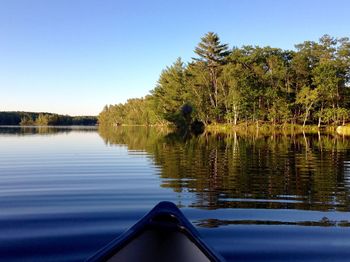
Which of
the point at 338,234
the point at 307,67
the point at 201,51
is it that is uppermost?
the point at 201,51

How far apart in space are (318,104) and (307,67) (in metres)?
7.19

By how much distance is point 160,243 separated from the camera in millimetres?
3523

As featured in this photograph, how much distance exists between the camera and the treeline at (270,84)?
196 feet

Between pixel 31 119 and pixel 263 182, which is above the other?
pixel 31 119

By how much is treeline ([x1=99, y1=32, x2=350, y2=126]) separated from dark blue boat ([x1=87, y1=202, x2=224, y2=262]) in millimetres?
58495

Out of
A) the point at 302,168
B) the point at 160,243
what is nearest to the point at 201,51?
the point at 302,168

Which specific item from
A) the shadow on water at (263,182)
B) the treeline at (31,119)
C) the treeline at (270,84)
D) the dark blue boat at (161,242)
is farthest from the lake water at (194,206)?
the treeline at (31,119)

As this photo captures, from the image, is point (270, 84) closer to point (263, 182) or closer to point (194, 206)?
point (263, 182)

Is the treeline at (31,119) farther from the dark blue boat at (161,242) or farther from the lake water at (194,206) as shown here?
the dark blue boat at (161,242)

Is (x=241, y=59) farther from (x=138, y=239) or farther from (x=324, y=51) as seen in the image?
(x=138, y=239)

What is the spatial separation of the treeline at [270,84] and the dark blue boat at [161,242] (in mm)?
58495

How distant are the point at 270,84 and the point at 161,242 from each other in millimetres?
64852

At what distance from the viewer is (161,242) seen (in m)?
3.52

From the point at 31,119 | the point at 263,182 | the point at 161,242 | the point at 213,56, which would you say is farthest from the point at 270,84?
the point at 31,119
